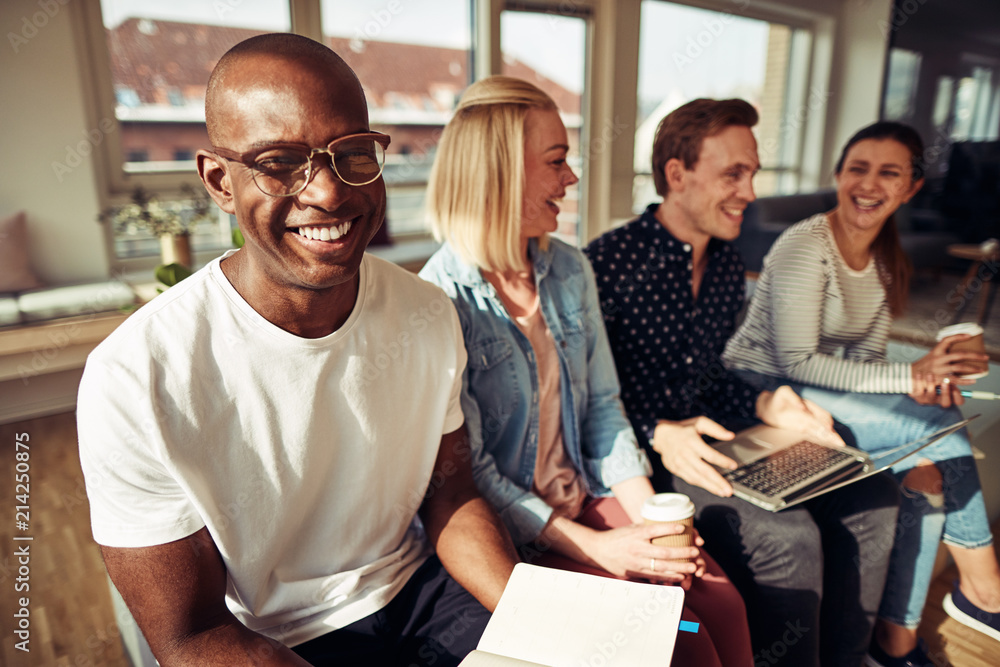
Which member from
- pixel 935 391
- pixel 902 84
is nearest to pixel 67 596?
pixel 935 391

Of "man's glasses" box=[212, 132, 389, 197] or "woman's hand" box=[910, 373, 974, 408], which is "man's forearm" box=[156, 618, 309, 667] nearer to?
"man's glasses" box=[212, 132, 389, 197]

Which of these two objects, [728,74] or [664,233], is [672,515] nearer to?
[664,233]

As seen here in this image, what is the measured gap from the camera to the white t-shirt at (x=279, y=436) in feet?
2.50

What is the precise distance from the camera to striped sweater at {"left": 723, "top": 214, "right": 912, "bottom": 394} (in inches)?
66.7

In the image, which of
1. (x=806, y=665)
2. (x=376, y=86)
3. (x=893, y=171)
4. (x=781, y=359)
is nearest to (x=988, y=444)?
(x=781, y=359)

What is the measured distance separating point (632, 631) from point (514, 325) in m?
0.62

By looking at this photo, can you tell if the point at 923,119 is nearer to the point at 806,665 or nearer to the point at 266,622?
the point at 806,665

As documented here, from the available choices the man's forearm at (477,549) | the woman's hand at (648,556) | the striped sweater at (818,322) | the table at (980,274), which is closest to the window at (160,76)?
the striped sweater at (818,322)

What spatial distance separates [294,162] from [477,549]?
636mm

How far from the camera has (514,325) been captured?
1.27 m

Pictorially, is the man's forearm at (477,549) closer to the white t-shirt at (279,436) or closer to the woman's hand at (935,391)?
the white t-shirt at (279,436)

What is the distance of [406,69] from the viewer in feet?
14.4

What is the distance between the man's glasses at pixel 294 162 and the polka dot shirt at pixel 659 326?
852mm

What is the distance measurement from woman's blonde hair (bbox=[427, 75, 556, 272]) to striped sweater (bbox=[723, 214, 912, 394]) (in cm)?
85
